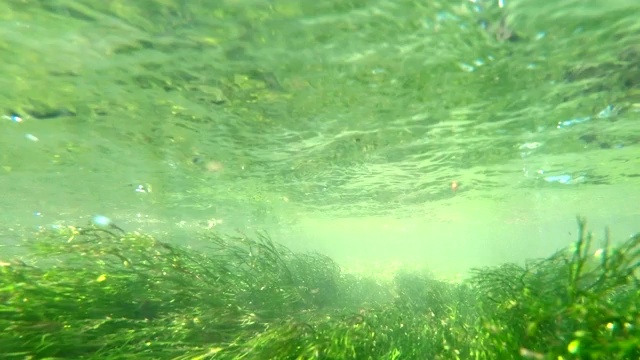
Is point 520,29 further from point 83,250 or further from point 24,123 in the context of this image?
point 24,123

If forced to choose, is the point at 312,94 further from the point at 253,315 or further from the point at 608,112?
the point at 608,112

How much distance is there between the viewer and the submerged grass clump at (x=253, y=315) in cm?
429

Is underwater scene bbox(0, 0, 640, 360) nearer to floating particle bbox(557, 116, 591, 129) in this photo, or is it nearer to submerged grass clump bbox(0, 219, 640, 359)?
submerged grass clump bbox(0, 219, 640, 359)

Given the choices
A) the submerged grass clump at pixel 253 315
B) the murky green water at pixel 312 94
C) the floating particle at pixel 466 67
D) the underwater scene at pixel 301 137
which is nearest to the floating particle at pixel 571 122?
the murky green water at pixel 312 94

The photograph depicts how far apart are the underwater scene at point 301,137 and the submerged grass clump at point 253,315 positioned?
42 millimetres

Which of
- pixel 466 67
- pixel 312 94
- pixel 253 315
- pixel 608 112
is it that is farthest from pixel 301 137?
pixel 608 112

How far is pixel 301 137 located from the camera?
14.1 m

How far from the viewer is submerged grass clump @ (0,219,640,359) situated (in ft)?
14.1

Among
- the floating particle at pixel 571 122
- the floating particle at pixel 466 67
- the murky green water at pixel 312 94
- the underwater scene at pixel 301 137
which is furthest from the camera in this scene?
the floating particle at pixel 571 122

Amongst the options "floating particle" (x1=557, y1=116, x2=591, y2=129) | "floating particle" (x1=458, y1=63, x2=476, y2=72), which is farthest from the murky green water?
"floating particle" (x1=557, y1=116, x2=591, y2=129)

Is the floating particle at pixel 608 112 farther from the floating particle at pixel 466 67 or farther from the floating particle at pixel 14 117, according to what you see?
the floating particle at pixel 14 117

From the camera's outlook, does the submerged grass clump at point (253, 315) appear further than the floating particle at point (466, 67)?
No

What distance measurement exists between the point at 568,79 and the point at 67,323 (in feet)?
42.6

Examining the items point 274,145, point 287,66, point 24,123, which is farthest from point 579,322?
point 24,123
